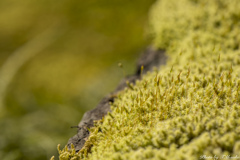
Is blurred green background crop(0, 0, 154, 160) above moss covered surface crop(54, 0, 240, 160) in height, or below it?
above

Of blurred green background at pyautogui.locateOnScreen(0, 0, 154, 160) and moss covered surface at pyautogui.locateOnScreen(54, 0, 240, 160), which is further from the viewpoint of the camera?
blurred green background at pyautogui.locateOnScreen(0, 0, 154, 160)

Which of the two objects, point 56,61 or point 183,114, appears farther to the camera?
point 56,61

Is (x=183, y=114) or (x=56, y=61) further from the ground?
(x=56, y=61)

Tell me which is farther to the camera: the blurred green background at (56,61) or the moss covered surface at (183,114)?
the blurred green background at (56,61)

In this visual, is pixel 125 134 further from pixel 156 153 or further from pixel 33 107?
pixel 33 107

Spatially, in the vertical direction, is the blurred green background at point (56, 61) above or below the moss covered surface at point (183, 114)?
above
